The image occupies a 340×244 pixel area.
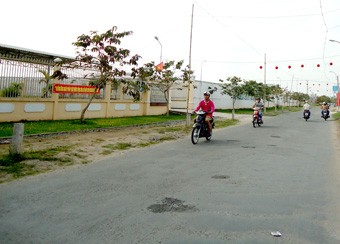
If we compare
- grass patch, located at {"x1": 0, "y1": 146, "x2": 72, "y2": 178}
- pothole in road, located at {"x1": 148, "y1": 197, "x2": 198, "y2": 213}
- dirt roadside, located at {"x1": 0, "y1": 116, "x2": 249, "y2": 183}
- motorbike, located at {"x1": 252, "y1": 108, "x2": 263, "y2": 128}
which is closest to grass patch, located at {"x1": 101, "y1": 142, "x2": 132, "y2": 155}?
dirt roadside, located at {"x1": 0, "y1": 116, "x2": 249, "y2": 183}

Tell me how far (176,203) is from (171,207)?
21 cm

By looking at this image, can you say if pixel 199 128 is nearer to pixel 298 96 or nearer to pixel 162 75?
pixel 162 75

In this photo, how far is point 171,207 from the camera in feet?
15.5

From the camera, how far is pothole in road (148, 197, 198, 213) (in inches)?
181

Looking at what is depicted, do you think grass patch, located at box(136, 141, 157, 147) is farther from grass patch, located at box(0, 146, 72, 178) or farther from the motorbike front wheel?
grass patch, located at box(0, 146, 72, 178)

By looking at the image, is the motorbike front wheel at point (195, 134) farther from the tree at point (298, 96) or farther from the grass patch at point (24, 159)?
the tree at point (298, 96)

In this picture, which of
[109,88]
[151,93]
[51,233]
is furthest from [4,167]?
[151,93]

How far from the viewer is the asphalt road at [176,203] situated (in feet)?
12.3

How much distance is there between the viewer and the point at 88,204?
15.6ft

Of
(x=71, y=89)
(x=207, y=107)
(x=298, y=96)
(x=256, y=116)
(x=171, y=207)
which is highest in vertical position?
(x=298, y=96)

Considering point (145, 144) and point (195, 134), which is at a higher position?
point (195, 134)

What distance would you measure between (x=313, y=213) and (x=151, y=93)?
21.4 m

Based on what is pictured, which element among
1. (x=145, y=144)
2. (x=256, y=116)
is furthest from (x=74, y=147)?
(x=256, y=116)

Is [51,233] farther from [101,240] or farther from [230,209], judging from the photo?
[230,209]
